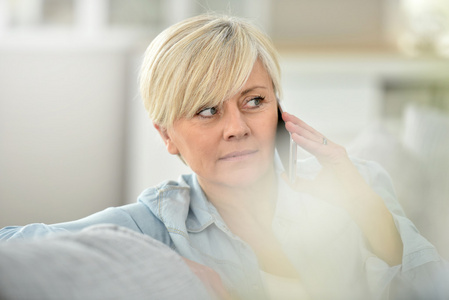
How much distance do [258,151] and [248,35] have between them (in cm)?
18

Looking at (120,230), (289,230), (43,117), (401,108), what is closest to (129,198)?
(43,117)

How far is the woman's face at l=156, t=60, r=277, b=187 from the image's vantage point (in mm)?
922

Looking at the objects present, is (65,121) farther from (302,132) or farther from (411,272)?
(411,272)

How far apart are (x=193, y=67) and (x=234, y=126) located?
0.35 ft

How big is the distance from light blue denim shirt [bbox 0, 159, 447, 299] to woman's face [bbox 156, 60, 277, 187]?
0.06 metres

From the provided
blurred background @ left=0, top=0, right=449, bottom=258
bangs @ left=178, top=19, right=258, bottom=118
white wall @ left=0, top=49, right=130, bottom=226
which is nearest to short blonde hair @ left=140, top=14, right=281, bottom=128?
bangs @ left=178, top=19, right=258, bottom=118

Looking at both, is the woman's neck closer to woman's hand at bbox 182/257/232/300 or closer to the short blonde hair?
the short blonde hair

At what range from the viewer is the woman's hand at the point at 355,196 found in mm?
936

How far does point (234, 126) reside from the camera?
2.96 ft

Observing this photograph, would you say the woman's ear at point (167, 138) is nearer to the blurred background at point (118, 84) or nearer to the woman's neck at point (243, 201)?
the woman's neck at point (243, 201)

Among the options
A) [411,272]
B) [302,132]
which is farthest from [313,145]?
[411,272]

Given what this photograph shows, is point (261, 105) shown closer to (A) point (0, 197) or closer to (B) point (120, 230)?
(B) point (120, 230)

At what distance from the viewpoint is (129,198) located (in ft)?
10.8

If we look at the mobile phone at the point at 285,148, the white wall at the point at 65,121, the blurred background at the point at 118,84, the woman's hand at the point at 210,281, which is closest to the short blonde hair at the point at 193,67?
the mobile phone at the point at 285,148
